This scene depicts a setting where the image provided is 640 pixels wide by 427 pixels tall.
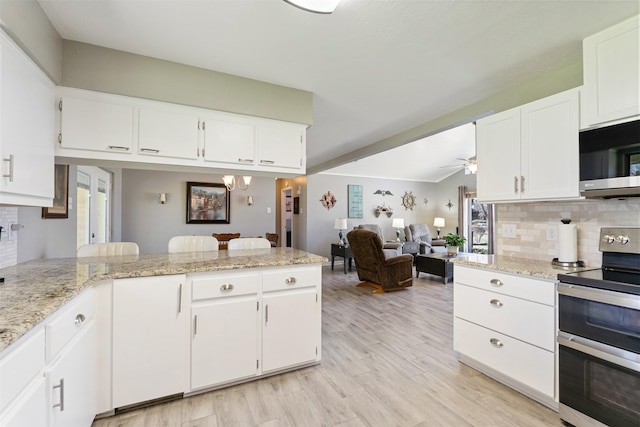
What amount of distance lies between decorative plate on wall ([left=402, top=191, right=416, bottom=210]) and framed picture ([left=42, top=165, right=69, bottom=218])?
317 inches

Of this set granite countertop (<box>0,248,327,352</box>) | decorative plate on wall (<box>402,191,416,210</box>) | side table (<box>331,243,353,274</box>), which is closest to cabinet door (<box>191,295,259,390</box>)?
granite countertop (<box>0,248,327,352</box>)

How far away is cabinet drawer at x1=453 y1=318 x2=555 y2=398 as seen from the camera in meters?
1.84

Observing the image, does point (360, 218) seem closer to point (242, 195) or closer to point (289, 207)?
point (289, 207)

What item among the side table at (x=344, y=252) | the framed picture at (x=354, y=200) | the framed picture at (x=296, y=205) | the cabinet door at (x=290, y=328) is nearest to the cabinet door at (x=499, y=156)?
the cabinet door at (x=290, y=328)

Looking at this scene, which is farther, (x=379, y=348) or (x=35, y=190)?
(x=379, y=348)

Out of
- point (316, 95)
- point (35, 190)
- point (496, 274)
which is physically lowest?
point (496, 274)

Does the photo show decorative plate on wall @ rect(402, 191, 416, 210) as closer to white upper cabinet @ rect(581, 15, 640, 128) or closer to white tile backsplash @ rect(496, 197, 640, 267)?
white tile backsplash @ rect(496, 197, 640, 267)

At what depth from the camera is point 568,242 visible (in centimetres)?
208

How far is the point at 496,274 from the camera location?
2133 millimetres

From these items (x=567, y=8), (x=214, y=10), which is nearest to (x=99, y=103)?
(x=214, y=10)

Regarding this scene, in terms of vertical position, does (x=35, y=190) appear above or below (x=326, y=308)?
above

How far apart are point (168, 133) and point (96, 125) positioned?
1.49 feet

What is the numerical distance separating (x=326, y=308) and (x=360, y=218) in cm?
464

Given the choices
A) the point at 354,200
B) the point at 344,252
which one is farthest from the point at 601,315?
the point at 354,200
